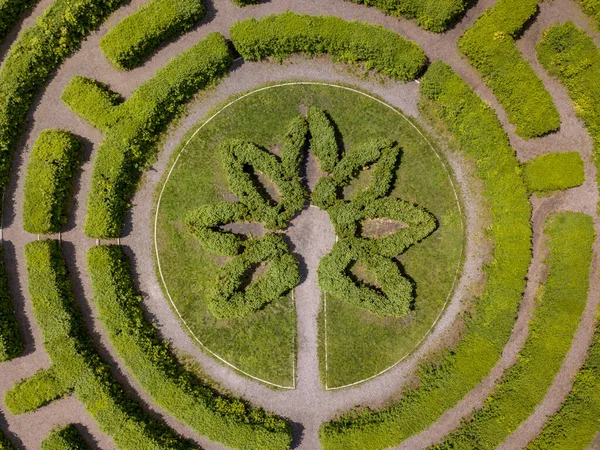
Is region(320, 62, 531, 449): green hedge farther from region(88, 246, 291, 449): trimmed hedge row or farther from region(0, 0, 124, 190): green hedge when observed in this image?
region(0, 0, 124, 190): green hedge

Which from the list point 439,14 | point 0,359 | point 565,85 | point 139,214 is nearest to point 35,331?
point 0,359

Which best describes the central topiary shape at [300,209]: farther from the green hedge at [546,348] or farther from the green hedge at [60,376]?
the green hedge at [60,376]

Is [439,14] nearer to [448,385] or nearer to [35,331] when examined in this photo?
[448,385]

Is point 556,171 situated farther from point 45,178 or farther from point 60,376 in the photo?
point 60,376

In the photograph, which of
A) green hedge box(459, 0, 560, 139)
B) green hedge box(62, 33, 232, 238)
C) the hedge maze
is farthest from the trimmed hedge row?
green hedge box(459, 0, 560, 139)

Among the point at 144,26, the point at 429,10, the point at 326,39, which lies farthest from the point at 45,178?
the point at 429,10

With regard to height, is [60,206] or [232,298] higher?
[60,206]

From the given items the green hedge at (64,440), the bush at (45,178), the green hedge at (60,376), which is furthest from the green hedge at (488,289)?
the bush at (45,178)
